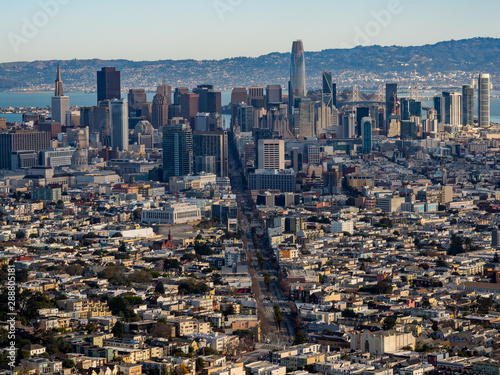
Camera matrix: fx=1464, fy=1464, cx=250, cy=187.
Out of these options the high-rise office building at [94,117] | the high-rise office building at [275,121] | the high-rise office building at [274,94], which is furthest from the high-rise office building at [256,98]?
the high-rise office building at [94,117]

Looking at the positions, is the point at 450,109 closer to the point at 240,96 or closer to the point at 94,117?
the point at 240,96

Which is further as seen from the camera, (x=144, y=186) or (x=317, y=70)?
(x=317, y=70)

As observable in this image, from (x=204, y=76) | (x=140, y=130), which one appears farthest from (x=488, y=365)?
(x=204, y=76)

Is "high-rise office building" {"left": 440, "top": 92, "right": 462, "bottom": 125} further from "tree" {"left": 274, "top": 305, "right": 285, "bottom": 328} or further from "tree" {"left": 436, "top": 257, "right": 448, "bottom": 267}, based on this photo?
"tree" {"left": 274, "top": 305, "right": 285, "bottom": 328}

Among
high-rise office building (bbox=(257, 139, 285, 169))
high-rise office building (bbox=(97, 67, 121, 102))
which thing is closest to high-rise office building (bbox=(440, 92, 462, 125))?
high-rise office building (bbox=(97, 67, 121, 102))

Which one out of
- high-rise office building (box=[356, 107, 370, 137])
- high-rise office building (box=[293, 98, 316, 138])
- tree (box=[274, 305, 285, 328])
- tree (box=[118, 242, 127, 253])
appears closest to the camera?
tree (box=[274, 305, 285, 328])

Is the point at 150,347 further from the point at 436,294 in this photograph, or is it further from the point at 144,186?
the point at 144,186
